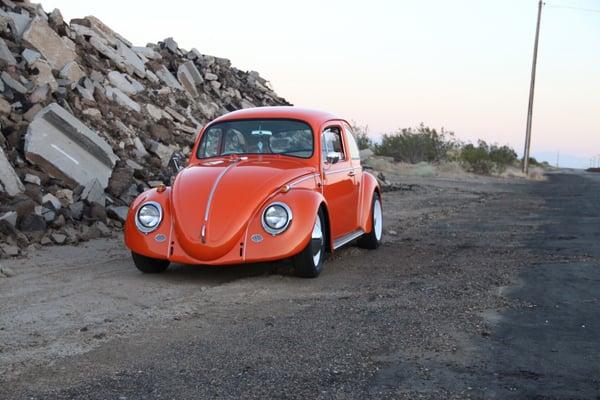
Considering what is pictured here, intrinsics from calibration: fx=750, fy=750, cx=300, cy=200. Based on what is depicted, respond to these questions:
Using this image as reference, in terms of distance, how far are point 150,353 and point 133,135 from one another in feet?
33.4

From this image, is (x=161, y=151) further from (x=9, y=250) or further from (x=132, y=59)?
(x=9, y=250)

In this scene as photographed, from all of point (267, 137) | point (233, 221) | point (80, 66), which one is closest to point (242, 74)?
point (80, 66)

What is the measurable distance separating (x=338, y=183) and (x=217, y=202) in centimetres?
203

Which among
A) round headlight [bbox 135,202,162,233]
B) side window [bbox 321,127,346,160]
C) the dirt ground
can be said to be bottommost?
the dirt ground

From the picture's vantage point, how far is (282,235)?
7.09 metres

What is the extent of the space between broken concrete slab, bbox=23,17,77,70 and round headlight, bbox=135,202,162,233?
27.5 ft

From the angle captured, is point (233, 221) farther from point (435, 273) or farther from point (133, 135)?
point (133, 135)

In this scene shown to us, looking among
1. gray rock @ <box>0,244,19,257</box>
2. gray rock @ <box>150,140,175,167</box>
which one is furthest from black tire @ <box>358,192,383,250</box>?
gray rock @ <box>150,140,175,167</box>

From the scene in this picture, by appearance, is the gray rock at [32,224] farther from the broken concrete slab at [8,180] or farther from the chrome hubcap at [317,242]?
the chrome hubcap at [317,242]

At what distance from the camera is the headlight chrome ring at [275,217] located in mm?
7113

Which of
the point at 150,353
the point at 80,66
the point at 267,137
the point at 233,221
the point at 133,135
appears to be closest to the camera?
the point at 150,353

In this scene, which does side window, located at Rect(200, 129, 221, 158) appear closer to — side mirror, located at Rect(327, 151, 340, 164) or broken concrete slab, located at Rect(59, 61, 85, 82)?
side mirror, located at Rect(327, 151, 340, 164)

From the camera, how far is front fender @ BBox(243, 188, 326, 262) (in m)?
7.05

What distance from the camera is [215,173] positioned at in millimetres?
7656
